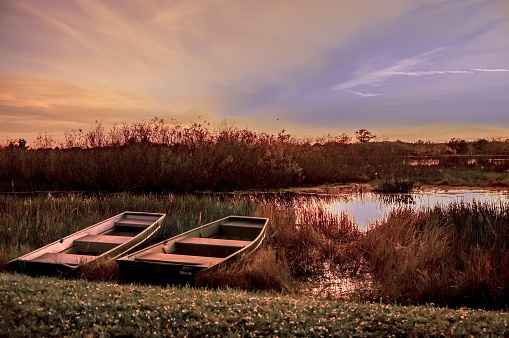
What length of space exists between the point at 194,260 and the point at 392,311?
3.68 metres

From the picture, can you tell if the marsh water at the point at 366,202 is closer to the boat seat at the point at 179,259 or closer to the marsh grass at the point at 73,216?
the boat seat at the point at 179,259

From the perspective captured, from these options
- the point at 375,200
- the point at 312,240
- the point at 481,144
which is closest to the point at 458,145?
the point at 481,144

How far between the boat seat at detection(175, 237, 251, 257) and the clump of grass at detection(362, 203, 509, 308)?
8.54ft

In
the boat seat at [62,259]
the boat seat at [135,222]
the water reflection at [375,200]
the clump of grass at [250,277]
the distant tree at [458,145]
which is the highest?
the distant tree at [458,145]

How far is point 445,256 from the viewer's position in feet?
30.3

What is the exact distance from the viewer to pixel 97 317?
473 centimetres

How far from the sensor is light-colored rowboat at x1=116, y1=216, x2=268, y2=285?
24.5 feet

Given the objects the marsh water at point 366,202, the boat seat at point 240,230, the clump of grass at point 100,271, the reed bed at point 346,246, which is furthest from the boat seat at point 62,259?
the marsh water at point 366,202

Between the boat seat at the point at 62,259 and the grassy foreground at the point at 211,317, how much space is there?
98.3 inches

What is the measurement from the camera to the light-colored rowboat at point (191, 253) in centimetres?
746

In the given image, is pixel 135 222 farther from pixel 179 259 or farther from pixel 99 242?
pixel 179 259

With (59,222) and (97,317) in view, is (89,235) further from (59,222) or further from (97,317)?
(97,317)

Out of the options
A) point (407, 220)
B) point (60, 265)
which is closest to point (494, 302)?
point (407, 220)

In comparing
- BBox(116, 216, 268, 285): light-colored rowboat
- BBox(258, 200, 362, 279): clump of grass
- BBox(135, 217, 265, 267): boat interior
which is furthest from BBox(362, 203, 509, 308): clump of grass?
BBox(135, 217, 265, 267): boat interior
